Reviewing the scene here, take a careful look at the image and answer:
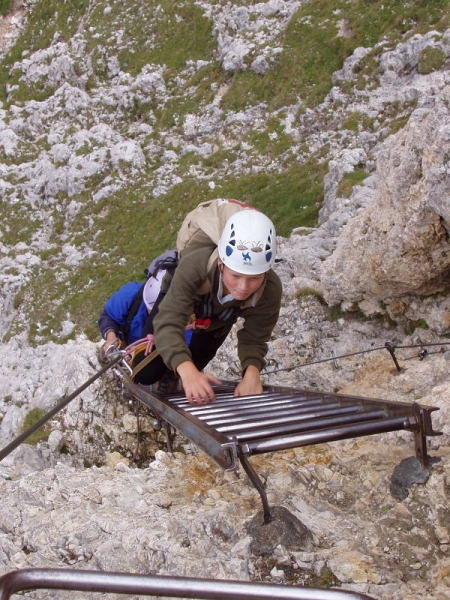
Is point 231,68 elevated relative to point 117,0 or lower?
lower

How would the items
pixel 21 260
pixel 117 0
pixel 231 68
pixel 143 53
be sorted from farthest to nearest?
pixel 117 0 < pixel 143 53 < pixel 231 68 < pixel 21 260

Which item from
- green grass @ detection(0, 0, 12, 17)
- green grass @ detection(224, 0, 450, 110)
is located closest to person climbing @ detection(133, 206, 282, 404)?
green grass @ detection(224, 0, 450, 110)

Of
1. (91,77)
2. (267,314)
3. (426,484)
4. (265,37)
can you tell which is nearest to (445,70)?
(265,37)

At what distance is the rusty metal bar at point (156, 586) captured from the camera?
1579mm

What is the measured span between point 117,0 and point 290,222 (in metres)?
26.5

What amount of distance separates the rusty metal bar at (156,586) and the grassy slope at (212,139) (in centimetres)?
1736

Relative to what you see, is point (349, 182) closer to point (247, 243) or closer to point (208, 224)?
point (208, 224)

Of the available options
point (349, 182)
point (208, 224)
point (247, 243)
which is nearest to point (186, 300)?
point (247, 243)

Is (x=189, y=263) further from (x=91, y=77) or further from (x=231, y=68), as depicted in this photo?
(x=91, y=77)

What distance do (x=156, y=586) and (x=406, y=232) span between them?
7.37 m

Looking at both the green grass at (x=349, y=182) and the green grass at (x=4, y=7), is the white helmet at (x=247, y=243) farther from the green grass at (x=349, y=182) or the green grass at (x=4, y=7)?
the green grass at (x=4, y=7)

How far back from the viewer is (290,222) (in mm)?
18875

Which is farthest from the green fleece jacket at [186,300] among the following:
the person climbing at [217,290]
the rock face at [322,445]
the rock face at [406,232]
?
the rock face at [406,232]

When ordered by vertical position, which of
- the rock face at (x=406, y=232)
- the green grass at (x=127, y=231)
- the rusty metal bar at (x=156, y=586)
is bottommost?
the green grass at (x=127, y=231)
